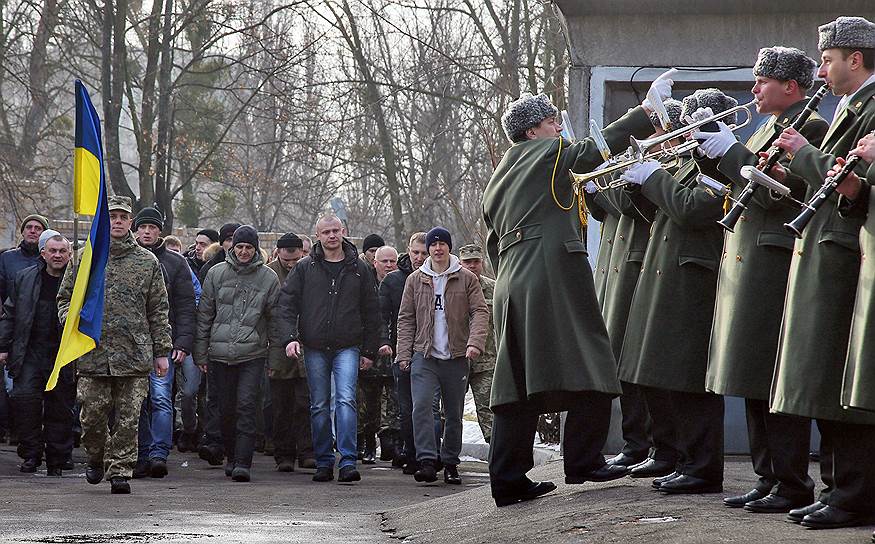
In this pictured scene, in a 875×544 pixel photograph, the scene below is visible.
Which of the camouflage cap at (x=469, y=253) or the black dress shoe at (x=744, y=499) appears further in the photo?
the camouflage cap at (x=469, y=253)

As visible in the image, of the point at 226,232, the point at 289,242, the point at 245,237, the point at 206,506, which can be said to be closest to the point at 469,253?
the point at 289,242

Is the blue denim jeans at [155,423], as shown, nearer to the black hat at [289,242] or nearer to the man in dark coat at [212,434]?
the man in dark coat at [212,434]

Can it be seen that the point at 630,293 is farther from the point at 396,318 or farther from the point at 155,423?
the point at 396,318

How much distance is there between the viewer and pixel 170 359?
512 inches

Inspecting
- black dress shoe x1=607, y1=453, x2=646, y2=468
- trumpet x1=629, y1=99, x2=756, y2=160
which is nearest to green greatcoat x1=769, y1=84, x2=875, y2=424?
trumpet x1=629, y1=99, x2=756, y2=160

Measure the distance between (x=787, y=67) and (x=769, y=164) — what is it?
0.72 meters

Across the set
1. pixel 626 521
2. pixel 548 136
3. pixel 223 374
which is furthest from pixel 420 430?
pixel 626 521

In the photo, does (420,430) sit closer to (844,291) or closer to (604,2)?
(604,2)

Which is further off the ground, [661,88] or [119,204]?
[661,88]

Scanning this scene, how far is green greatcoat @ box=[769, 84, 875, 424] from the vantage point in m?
6.32

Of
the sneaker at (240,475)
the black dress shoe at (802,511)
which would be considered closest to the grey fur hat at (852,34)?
the black dress shoe at (802,511)

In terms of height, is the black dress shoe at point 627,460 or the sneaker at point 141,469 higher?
the black dress shoe at point 627,460

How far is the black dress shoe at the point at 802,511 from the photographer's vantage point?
6.42 metres

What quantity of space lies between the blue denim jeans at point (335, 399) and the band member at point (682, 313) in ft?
14.8
